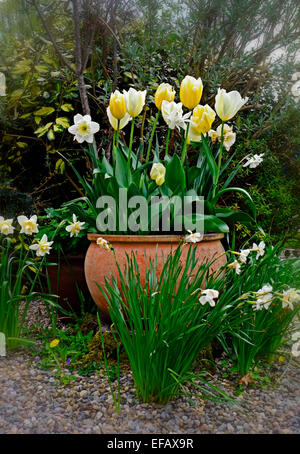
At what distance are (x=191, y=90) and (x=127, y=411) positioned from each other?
1260 millimetres

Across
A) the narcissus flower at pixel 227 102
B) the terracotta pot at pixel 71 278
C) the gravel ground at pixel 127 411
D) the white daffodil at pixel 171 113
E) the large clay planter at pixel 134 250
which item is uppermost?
the narcissus flower at pixel 227 102

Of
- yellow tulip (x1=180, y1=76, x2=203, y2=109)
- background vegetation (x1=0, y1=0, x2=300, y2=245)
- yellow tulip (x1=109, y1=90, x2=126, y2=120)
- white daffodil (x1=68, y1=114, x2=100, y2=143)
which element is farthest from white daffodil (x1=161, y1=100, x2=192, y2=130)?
background vegetation (x1=0, y1=0, x2=300, y2=245)

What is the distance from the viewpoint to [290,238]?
327 centimetres

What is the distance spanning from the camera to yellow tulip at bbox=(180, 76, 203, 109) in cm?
180

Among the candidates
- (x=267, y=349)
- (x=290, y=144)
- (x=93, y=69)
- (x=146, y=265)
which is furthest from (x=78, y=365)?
(x=290, y=144)

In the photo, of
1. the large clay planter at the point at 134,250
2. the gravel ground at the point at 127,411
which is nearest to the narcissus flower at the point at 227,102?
the large clay planter at the point at 134,250

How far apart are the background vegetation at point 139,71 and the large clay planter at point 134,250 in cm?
81

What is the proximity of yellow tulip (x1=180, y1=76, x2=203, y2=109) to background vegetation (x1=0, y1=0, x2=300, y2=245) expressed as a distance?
86 cm

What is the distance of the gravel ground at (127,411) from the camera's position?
1.30 meters

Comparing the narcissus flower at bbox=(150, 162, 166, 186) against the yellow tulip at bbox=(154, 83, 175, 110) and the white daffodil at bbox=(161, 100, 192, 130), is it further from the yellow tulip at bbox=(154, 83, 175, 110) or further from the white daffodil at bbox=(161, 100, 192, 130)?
the yellow tulip at bbox=(154, 83, 175, 110)

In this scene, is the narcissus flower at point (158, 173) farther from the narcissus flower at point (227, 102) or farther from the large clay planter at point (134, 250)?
the narcissus flower at point (227, 102)

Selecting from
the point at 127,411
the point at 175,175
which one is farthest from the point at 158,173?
the point at 127,411
